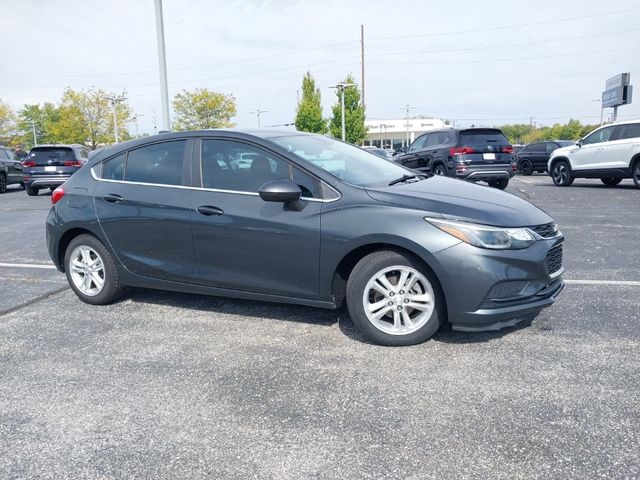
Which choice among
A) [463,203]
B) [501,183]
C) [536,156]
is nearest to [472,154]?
[501,183]

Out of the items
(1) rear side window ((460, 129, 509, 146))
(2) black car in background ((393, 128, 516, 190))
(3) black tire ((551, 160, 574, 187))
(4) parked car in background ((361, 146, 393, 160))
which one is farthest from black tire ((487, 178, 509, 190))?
(4) parked car in background ((361, 146, 393, 160))

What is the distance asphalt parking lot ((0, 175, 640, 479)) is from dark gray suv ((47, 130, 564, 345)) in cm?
31

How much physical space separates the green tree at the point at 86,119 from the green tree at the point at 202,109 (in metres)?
8.04

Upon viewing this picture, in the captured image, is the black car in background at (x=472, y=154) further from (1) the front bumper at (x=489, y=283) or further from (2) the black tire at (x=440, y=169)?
(1) the front bumper at (x=489, y=283)

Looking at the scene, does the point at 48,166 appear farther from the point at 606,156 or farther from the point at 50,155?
the point at 606,156

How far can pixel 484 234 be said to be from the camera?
3635 millimetres

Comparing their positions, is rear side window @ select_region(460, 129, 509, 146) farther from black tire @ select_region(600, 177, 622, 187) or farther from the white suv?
black tire @ select_region(600, 177, 622, 187)

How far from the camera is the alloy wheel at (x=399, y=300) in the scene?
149 inches

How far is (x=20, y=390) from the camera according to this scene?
342cm

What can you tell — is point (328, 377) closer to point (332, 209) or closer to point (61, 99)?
point (332, 209)

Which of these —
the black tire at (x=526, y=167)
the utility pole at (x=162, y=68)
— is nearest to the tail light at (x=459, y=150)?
the utility pole at (x=162, y=68)

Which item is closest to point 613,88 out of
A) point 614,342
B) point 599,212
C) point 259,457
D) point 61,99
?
point 599,212

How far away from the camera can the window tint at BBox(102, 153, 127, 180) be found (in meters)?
5.02

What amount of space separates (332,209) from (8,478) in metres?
2.50
